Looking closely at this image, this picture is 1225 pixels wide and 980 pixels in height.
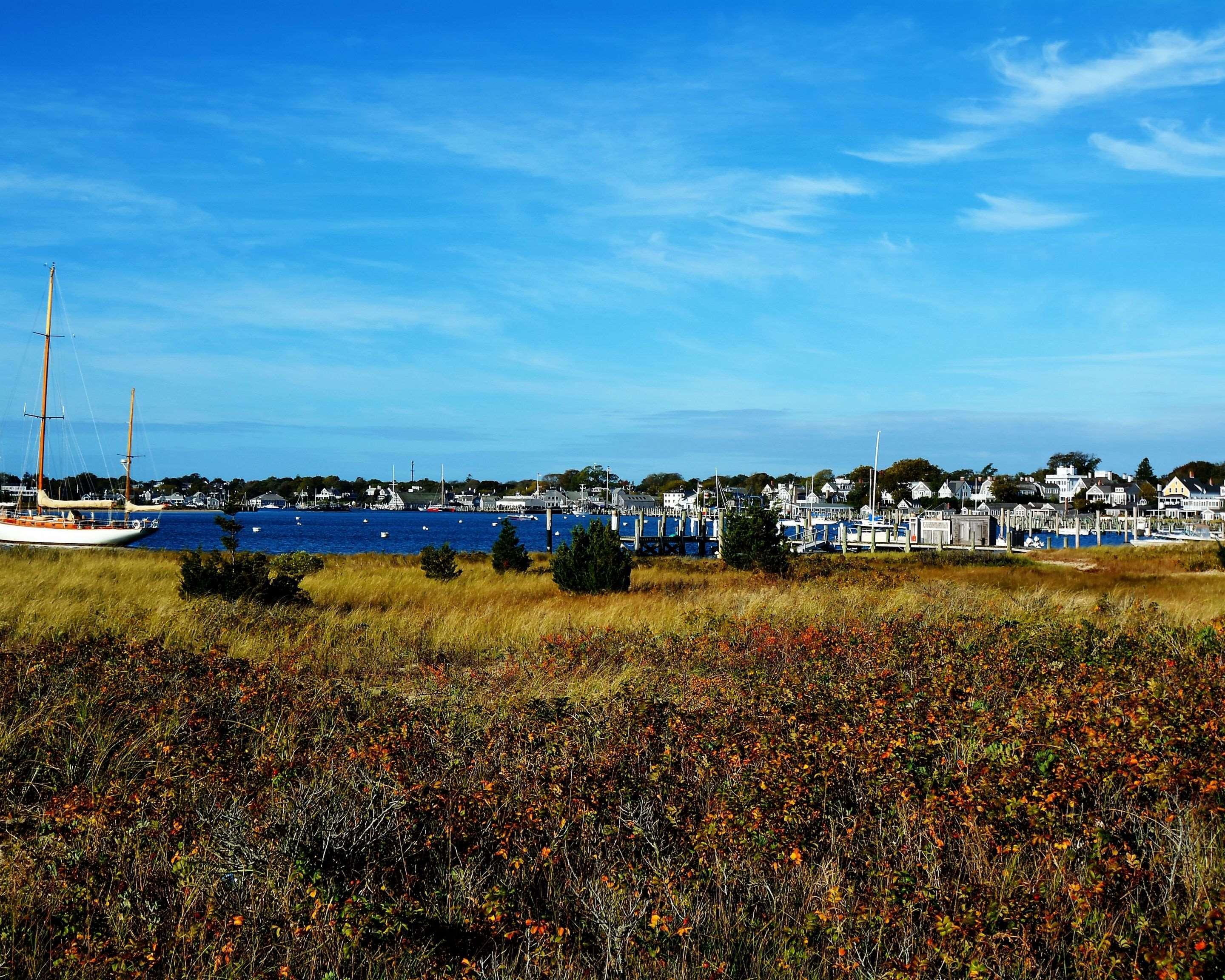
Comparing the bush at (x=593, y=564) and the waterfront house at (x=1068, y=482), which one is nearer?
the bush at (x=593, y=564)

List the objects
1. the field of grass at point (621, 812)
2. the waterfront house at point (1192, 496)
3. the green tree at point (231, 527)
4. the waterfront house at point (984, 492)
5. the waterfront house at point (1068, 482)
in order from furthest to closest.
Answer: the waterfront house at point (1068, 482), the waterfront house at point (984, 492), the waterfront house at point (1192, 496), the green tree at point (231, 527), the field of grass at point (621, 812)

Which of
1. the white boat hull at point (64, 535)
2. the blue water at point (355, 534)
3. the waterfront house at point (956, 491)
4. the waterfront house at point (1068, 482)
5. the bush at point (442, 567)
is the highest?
the waterfront house at point (1068, 482)

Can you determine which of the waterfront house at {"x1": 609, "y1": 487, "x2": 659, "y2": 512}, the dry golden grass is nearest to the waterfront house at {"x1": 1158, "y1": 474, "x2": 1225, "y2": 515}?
the waterfront house at {"x1": 609, "y1": 487, "x2": 659, "y2": 512}

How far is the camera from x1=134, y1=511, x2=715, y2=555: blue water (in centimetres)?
7888

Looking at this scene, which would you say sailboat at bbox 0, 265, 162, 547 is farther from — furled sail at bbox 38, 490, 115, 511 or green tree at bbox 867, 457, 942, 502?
green tree at bbox 867, 457, 942, 502

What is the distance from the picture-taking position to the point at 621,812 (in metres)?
5.56

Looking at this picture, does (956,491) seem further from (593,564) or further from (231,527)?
(231,527)

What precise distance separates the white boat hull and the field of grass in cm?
4488

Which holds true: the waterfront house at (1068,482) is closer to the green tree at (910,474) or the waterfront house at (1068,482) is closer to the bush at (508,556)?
the green tree at (910,474)

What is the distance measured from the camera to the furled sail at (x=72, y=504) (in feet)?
165

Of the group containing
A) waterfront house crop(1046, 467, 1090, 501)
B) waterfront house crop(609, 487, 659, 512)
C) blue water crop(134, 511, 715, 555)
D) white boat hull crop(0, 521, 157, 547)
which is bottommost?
blue water crop(134, 511, 715, 555)

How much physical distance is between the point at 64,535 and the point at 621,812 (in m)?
52.8

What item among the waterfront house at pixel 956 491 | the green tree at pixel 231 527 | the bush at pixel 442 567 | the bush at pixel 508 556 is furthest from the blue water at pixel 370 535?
the green tree at pixel 231 527

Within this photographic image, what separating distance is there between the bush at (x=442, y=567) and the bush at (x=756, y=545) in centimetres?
924
